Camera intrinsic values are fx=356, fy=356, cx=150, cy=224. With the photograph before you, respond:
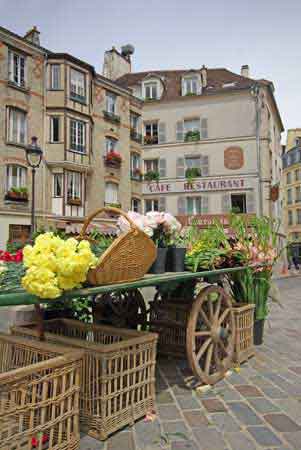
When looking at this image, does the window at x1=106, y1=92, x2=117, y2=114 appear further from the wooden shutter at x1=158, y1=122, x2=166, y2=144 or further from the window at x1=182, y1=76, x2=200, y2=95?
the window at x1=182, y1=76, x2=200, y2=95

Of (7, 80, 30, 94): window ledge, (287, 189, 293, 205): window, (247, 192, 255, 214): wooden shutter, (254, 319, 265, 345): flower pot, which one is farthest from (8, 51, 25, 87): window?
(287, 189, 293, 205): window

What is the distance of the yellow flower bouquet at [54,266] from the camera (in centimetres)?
173

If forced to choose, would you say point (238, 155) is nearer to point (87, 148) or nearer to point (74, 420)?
point (87, 148)

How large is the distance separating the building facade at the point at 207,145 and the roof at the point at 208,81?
0.08m

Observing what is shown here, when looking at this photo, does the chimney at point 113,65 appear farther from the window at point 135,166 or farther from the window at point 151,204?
the window at point 151,204

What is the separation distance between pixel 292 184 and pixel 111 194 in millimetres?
38091

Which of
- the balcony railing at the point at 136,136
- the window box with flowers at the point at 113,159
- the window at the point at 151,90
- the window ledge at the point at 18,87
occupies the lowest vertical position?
the window box with flowers at the point at 113,159

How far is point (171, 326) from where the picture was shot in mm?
3857

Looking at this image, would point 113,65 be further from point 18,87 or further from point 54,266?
point 54,266

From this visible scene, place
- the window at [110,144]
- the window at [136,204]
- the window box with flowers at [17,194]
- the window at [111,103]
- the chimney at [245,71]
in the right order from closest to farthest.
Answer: the window box with flowers at [17,194] < the window at [110,144] < the window at [111,103] < the window at [136,204] < the chimney at [245,71]

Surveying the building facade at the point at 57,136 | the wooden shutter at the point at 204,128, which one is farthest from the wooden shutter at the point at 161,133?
the building facade at the point at 57,136

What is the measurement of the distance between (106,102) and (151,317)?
783 inches

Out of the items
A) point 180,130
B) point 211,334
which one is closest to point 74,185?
point 180,130

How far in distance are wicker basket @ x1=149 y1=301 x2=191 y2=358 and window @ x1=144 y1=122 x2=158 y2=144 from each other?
22448 mm
